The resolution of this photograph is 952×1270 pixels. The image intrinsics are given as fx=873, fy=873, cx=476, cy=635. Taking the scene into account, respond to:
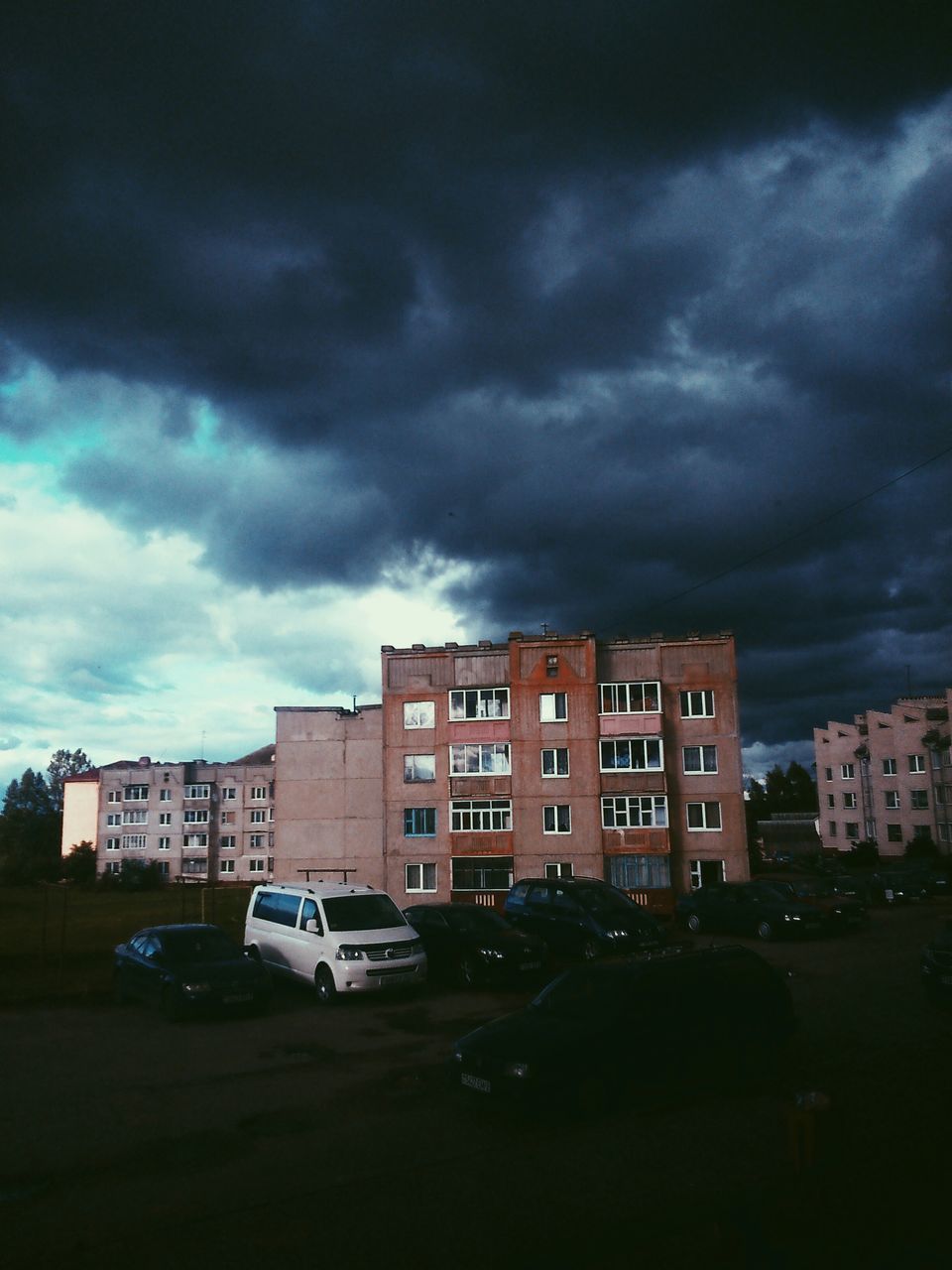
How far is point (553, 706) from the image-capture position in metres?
40.4

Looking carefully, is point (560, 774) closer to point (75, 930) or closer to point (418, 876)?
point (418, 876)

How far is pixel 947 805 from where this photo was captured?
228 ft

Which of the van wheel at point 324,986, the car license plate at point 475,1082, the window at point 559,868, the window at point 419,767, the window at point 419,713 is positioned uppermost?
the window at point 419,713

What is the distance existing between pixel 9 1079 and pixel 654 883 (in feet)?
98.4

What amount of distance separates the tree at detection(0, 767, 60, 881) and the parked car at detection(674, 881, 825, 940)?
99.9 metres

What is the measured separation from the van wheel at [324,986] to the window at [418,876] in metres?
24.1

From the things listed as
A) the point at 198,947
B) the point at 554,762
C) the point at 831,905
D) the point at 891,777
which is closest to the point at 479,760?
the point at 554,762

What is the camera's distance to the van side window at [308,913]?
1794 centimetres

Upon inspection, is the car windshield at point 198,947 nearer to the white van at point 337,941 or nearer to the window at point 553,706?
the white van at point 337,941

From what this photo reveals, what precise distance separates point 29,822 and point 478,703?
9975 centimetres

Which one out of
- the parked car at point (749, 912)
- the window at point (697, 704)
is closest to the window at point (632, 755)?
the window at point (697, 704)

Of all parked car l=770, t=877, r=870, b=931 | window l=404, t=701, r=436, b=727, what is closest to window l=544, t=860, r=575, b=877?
window l=404, t=701, r=436, b=727

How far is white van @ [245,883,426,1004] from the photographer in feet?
55.2

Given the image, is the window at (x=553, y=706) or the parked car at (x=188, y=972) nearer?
the parked car at (x=188, y=972)
